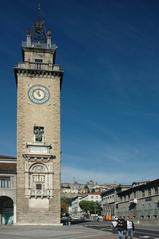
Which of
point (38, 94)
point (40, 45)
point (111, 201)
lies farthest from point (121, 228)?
point (111, 201)

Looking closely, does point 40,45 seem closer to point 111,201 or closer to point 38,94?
point 38,94

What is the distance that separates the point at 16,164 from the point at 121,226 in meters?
37.8

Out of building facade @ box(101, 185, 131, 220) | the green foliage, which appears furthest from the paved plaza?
the green foliage

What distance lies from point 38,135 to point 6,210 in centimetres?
1260

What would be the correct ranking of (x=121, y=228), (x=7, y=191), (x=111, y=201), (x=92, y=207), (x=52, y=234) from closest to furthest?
(x=121, y=228) < (x=52, y=234) < (x=7, y=191) < (x=111, y=201) < (x=92, y=207)

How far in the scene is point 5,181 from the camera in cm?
6144

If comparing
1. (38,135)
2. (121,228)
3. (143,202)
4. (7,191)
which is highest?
(38,135)

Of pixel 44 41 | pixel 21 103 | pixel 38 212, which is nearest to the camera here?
pixel 38 212

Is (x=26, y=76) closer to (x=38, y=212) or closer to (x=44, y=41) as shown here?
(x=44, y=41)

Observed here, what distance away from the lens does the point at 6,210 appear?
6334 cm

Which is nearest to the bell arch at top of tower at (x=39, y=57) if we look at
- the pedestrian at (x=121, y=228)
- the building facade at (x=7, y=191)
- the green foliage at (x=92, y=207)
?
the building facade at (x=7, y=191)

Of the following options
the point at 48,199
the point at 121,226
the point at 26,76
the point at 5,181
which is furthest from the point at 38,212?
the point at 121,226

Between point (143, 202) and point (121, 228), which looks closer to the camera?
point (121, 228)

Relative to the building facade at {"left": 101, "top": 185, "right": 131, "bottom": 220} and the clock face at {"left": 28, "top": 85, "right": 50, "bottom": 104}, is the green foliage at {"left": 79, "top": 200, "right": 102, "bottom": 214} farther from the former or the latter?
the clock face at {"left": 28, "top": 85, "right": 50, "bottom": 104}
